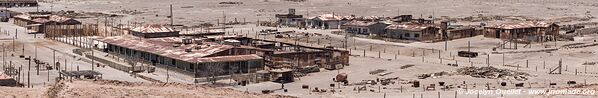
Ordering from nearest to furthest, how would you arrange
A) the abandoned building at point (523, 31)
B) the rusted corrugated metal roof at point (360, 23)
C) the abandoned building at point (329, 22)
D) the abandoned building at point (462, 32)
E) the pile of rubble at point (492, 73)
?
the pile of rubble at point (492, 73), the abandoned building at point (523, 31), the abandoned building at point (462, 32), the rusted corrugated metal roof at point (360, 23), the abandoned building at point (329, 22)

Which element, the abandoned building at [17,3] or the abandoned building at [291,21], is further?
the abandoned building at [17,3]

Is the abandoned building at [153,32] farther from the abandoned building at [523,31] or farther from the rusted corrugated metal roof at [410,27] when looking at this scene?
the abandoned building at [523,31]

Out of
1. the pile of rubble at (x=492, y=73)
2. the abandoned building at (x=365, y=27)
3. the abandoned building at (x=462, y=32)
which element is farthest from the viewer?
the abandoned building at (x=365, y=27)

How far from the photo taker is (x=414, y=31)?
56938 millimetres

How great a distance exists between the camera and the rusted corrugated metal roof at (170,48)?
39531 mm

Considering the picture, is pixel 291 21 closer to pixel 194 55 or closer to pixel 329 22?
pixel 329 22

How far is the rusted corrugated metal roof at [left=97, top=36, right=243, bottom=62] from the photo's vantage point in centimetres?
3953

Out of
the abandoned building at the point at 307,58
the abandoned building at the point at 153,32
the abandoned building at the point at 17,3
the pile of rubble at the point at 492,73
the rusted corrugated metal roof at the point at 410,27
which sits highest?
the abandoned building at the point at 17,3

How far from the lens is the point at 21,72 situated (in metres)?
39.4

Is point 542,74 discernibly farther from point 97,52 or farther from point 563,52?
point 97,52

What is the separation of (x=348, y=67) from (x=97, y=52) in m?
14.1

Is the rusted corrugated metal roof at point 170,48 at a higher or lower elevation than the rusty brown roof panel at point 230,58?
higher

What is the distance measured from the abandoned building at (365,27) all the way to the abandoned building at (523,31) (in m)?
6.77

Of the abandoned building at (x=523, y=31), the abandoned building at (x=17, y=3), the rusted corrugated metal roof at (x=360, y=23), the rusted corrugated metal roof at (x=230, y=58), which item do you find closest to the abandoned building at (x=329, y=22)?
the rusted corrugated metal roof at (x=360, y=23)
